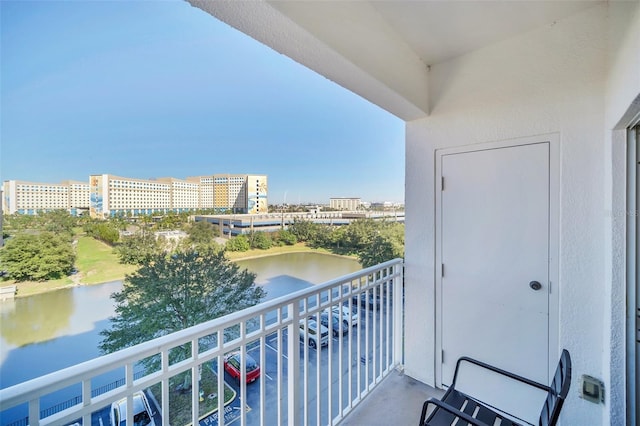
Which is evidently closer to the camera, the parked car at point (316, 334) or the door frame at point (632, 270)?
the door frame at point (632, 270)

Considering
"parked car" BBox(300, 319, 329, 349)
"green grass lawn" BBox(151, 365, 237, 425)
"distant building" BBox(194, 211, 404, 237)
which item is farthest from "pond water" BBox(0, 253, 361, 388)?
"distant building" BBox(194, 211, 404, 237)

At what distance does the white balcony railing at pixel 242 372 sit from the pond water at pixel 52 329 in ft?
1.22

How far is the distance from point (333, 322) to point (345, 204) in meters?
2.53

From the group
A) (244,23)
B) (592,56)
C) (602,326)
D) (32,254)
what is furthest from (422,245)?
(32,254)

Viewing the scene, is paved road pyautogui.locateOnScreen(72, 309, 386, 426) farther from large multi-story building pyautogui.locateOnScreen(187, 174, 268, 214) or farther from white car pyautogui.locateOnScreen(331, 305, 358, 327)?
large multi-story building pyautogui.locateOnScreen(187, 174, 268, 214)

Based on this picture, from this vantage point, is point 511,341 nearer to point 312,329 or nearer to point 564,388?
point 564,388

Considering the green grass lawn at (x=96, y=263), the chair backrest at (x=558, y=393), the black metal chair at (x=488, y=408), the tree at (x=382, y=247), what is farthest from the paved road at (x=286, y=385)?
the green grass lawn at (x=96, y=263)

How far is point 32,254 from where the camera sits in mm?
1867

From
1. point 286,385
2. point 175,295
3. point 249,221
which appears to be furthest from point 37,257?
point 286,385

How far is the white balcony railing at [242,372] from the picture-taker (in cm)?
69

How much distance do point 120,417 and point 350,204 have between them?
3.64 m

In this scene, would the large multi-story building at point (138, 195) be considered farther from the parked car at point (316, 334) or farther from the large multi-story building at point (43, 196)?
the parked car at point (316, 334)

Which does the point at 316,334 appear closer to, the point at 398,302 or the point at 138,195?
the point at 398,302

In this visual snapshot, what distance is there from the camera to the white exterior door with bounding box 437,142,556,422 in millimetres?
1611
